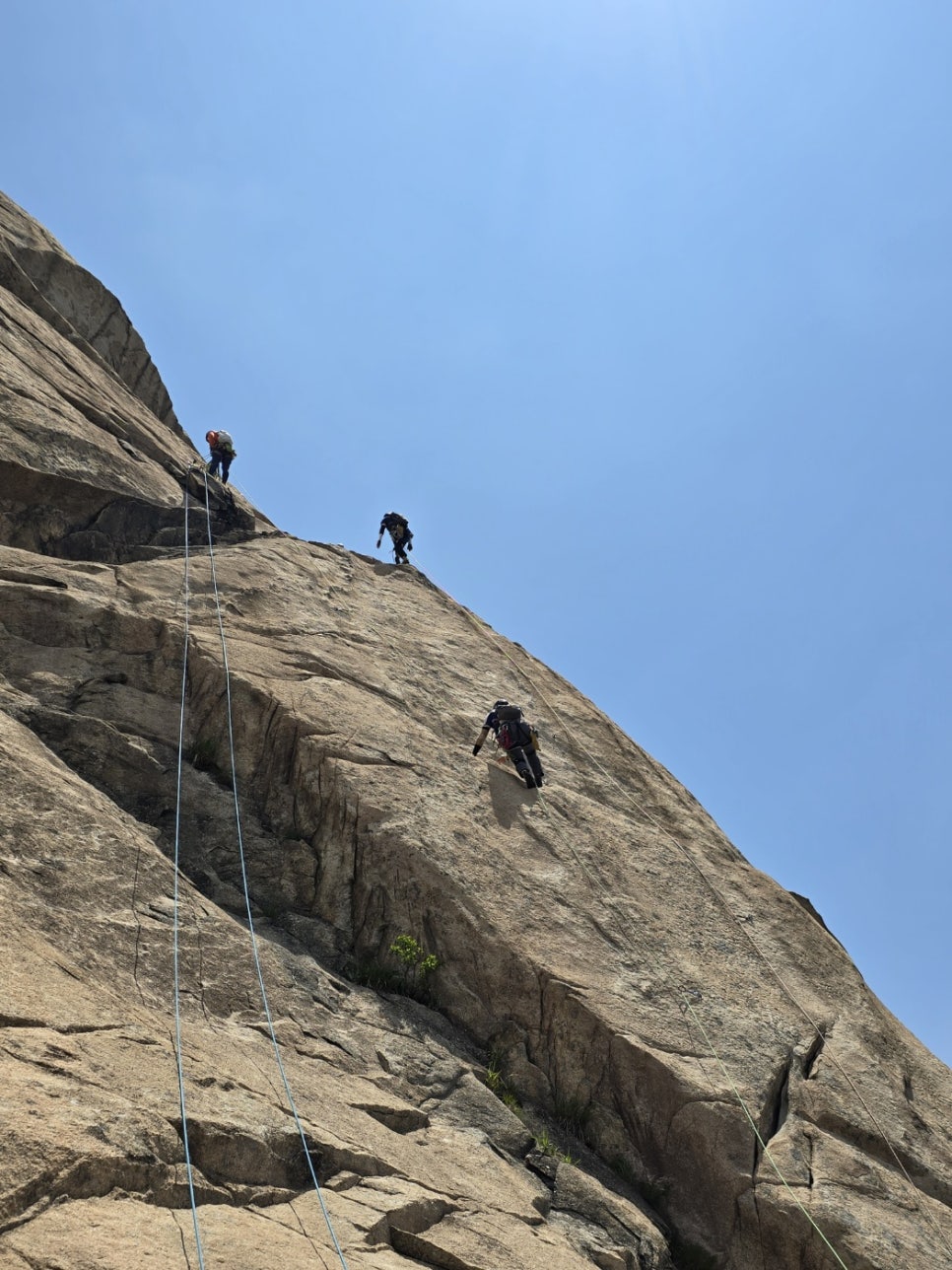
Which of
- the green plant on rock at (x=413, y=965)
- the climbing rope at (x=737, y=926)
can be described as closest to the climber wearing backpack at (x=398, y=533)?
the climbing rope at (x=737, y=926)

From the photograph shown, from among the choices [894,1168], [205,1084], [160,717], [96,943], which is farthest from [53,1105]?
[894,1168]

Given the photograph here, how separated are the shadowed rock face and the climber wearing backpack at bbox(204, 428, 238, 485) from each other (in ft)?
15.6

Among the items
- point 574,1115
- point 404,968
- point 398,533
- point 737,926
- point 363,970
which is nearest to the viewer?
point 574,1115

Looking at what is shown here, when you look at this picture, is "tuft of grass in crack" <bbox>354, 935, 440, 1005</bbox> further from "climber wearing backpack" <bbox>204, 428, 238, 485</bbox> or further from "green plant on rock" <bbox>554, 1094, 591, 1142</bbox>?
"climber wearing backpack" <bbox>204, 428, 238, 485</bbox>

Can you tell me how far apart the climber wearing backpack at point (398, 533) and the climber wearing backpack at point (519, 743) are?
769 centimetres

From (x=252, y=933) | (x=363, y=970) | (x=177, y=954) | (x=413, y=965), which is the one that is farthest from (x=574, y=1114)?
(x=177, y=954)

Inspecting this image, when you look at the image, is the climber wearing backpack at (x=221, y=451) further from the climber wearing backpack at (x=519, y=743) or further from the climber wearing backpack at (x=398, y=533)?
the climber wearing backpack at (x=519, y=743)

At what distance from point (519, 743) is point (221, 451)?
11593 mm

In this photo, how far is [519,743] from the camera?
15.1 metres

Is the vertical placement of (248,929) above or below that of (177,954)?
above

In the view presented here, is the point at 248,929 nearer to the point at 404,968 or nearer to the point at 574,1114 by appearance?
the point at 404,968

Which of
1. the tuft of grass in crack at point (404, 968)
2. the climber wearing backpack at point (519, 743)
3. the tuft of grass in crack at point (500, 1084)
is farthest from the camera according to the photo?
the climber wearing backpack at point (519, 743)

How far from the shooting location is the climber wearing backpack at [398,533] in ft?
73.2

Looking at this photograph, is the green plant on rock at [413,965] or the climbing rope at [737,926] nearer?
the climbing rope at [737,926]
